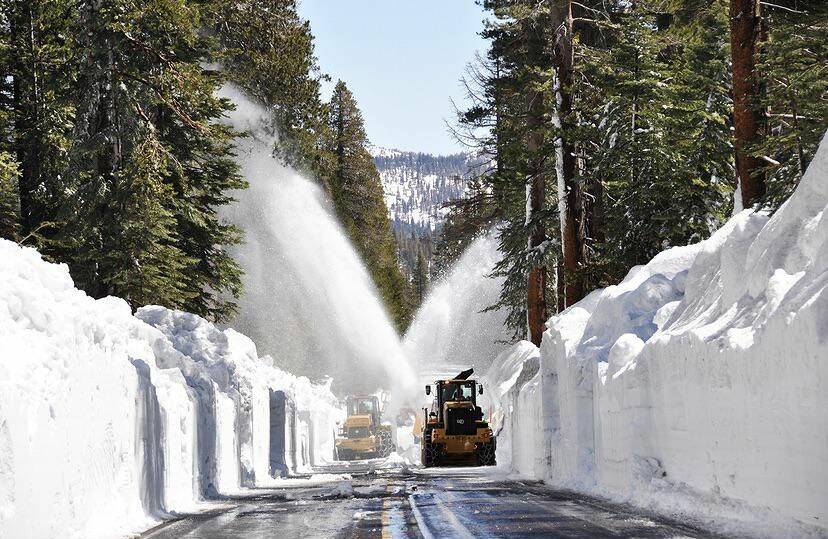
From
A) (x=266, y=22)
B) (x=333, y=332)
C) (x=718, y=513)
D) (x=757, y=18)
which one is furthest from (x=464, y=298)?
(x=718, y=513)

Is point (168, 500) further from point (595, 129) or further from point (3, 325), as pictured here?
point (595, 129)

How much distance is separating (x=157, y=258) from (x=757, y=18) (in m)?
14.1

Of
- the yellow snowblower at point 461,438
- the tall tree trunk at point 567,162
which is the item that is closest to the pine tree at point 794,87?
the tall tree trunk at point 567,162

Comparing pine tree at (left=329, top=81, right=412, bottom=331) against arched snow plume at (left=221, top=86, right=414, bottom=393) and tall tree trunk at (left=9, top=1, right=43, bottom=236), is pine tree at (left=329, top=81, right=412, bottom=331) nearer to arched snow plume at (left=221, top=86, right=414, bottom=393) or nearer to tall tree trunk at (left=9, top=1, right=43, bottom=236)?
arched snow plume at (left=221, top=86, right=414, bottom=393)

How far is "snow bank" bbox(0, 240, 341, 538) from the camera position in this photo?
8836 mm

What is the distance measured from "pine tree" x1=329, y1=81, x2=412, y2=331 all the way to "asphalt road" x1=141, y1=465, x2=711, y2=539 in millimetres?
50780

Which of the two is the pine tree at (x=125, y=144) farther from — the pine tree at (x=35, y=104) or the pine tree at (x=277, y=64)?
the pine tree at (x=277, y=64)

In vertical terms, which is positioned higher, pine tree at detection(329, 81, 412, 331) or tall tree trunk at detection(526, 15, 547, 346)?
pine tree at detection(329, 81, 412, 331)

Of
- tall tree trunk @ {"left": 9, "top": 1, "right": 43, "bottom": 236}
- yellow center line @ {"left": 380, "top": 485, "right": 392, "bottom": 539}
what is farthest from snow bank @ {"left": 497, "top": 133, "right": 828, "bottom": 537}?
Result: tall tree trunk @ {"left": 9, "top": 1, "right": 43, "bottom": 236}

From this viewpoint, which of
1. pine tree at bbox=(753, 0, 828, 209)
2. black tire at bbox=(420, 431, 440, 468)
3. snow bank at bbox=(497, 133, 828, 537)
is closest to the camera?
snow bank at bbox=(497, 133, 828, 537)

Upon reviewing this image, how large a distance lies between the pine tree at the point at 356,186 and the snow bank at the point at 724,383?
5012cm

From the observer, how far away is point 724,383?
1038cm

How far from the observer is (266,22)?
1342 inches

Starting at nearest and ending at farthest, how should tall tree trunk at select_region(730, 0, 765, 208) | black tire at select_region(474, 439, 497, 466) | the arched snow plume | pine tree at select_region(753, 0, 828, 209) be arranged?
pine tree at select_region(753, 0, 828, 209), tall tree trunk at select_region(730, 0, 765, 208), black tire at select_region(474, 439, 497, 466), the arched snow plume
